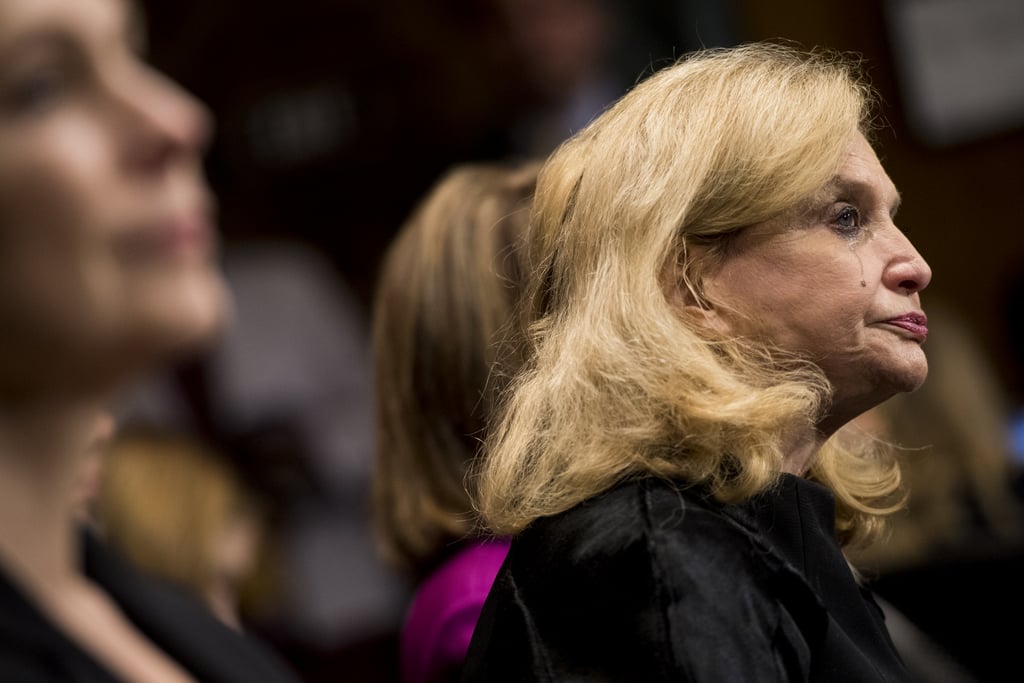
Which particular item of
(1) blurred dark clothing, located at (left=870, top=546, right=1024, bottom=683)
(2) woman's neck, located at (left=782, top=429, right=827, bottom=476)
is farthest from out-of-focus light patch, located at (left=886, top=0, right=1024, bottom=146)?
(2) woman's neck, located at (left=782, top=429, right=827, bottom=476)

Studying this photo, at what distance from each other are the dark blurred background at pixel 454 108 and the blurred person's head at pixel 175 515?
1341 mm

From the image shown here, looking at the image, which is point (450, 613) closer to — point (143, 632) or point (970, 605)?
point (143, 632)

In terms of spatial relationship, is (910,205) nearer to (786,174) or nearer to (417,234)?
(417,234)

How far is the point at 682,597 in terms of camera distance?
1.36 metres

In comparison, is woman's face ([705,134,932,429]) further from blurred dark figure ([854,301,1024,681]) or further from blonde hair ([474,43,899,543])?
blurred dark figure ([854,301,1024,681])

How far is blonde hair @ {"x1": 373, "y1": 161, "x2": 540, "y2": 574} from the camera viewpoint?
2.06 meters

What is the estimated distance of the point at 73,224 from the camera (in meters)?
0.86

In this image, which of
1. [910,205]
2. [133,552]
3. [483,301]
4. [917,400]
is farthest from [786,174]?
[910,205]

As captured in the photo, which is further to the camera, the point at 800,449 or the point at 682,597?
the point at 800,449

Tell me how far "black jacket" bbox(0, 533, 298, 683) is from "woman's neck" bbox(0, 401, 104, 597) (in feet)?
0.12

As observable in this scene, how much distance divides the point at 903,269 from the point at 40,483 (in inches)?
38.0

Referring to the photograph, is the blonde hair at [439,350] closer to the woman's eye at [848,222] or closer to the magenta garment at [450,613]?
the magenta garment at [450,613]

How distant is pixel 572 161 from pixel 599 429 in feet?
1.11

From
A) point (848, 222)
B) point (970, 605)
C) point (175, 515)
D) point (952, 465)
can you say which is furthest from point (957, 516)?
point (848, 222)
